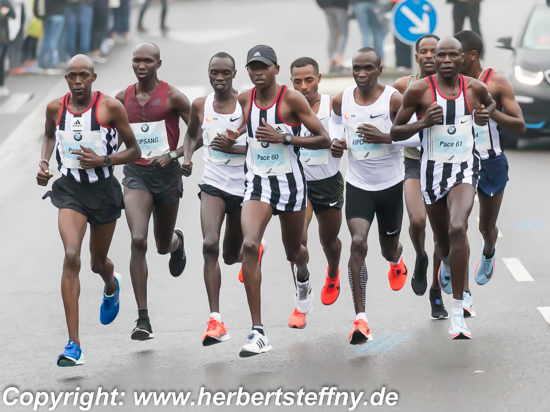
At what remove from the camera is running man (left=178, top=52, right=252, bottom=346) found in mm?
8398

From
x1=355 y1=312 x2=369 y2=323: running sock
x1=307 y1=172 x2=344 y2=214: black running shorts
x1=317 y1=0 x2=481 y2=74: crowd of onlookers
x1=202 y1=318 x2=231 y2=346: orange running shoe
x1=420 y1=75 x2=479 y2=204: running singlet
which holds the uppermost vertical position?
x1=420 y1=75 x2=479 y2=204: running singlet

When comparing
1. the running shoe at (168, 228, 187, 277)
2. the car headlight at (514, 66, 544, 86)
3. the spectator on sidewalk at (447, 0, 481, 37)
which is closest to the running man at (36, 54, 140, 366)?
the running shoe at (168, 228, 187, 277)

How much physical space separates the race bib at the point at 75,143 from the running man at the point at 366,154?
1888mm

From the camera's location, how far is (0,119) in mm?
19391

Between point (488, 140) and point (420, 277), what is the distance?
4.32ft

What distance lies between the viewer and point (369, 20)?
2200 cm

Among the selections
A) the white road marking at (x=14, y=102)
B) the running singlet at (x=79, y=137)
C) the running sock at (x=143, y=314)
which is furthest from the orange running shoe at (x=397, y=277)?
the white road marking at (x=14, y=102)

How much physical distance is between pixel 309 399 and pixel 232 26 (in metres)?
23.5

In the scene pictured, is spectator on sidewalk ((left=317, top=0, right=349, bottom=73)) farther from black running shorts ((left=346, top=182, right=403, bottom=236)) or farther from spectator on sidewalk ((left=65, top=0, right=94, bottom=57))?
black running shorts ((left=346, top=182, right=403, bottom=236))

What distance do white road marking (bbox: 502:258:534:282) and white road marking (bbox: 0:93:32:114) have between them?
11539 mm

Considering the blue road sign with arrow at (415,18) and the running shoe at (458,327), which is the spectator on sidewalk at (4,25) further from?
the running shoe at (458,327)

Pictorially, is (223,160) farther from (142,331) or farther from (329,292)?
(329,292)

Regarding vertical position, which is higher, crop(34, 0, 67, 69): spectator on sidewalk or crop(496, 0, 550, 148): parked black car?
crop(496, 0, 550, 148): parked black car

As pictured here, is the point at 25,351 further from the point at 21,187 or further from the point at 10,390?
the point at 21,187
